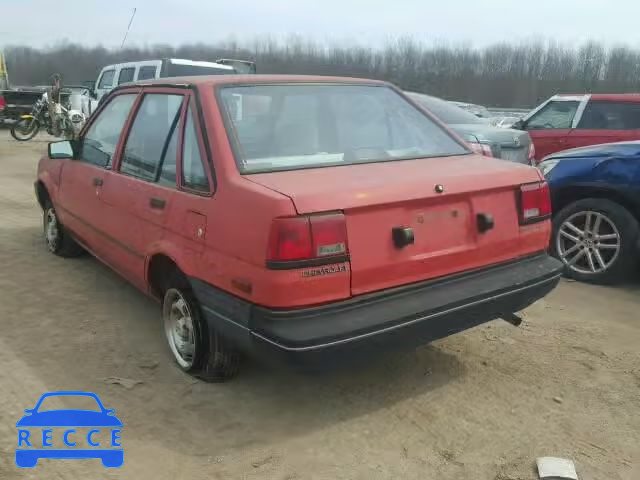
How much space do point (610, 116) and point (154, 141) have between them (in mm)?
7237

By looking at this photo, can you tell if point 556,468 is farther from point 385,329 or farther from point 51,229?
point 51,229

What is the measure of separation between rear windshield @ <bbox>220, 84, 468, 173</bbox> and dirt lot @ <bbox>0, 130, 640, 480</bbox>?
4.04 feet

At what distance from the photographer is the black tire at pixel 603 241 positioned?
483cm

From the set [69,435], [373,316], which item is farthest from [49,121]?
[373,316]

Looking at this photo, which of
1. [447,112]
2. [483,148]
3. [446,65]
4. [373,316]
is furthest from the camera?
[446,65]

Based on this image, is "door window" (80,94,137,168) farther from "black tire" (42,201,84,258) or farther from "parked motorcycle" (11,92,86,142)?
"parked motorcycle" (11,92,86,142)

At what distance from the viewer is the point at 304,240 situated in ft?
8.27

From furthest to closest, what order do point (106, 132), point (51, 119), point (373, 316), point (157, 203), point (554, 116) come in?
point (51, 119), point (554, 116), point (106, 132), point (157, 203), point (373, 316)

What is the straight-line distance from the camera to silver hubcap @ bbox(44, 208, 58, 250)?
560cm

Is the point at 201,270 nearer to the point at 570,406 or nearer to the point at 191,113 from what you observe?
the point at 191,113

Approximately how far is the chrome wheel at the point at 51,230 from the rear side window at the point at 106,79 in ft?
32.2

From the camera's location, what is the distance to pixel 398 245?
276 cm

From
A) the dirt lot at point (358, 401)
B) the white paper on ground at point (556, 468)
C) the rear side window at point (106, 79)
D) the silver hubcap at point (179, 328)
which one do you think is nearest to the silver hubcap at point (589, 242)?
the dirt lot at point (358, 401)

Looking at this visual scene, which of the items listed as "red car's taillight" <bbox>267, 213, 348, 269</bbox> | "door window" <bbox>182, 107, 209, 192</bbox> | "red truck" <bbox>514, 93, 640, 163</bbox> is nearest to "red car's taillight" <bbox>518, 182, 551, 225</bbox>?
"red car's taillight" <bbox>267, 213, 348, 269</bbox>
